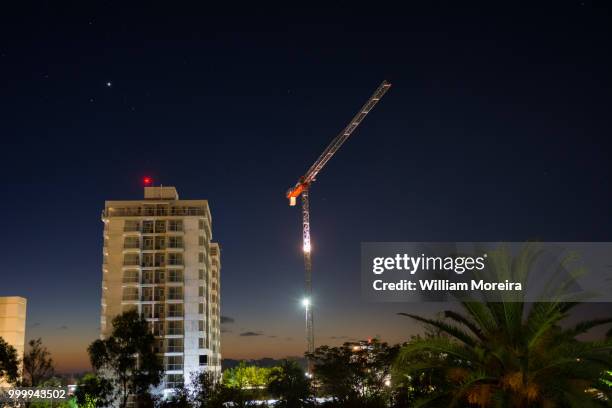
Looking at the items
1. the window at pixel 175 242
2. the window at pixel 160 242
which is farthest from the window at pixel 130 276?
the window at pixel 175 242

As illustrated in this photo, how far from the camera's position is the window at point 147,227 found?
110500 millimetres

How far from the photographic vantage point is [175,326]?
105125 mm

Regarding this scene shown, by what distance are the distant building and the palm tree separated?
49107 millimetres

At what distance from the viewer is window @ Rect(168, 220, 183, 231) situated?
4333 inches

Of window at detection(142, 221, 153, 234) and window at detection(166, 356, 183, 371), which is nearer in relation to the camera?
window at detection(166, 356, 183, 371)

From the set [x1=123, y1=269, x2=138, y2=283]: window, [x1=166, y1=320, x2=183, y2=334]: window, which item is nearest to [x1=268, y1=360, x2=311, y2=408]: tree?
[x1=166, y1=320, x2=183, y2=334]: window

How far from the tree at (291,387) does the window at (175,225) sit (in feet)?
220

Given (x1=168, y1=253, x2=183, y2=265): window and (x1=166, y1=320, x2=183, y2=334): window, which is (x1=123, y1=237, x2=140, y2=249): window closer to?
(x1=168, y1=253, x2=183, y2=265): window

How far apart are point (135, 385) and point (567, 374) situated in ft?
148

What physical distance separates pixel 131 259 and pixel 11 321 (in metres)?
50.5

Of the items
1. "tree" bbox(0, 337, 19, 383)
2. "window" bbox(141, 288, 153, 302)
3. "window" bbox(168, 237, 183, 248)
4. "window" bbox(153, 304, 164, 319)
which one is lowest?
"tree" bbox(0, 337, 19, 383)

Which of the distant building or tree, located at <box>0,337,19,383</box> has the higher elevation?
the distant building

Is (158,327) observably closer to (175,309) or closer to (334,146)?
(175,309)

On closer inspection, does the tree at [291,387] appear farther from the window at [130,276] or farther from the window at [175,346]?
the window at [130,276]
